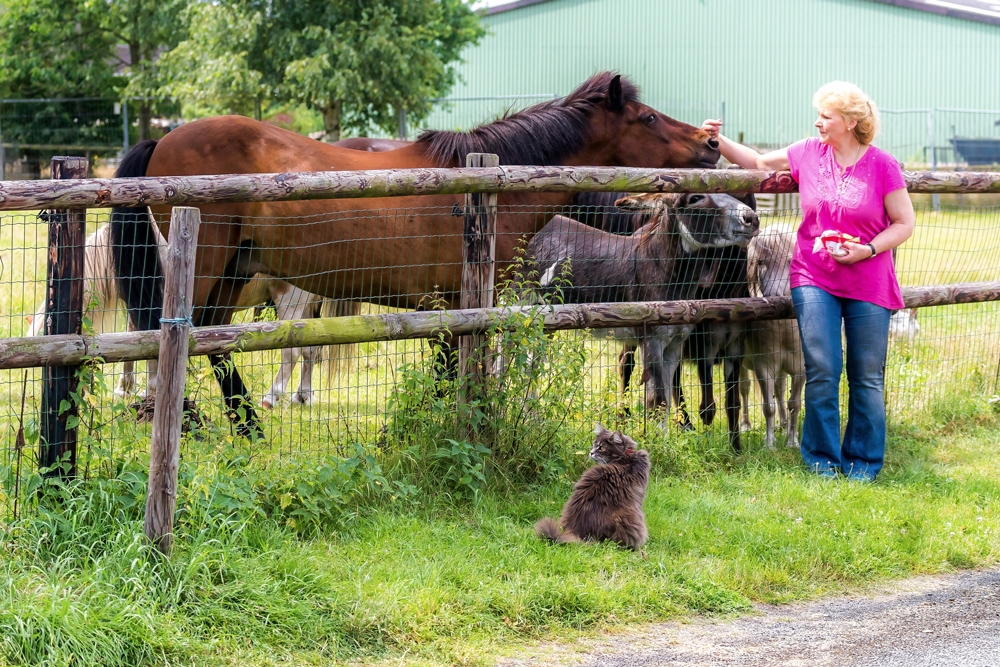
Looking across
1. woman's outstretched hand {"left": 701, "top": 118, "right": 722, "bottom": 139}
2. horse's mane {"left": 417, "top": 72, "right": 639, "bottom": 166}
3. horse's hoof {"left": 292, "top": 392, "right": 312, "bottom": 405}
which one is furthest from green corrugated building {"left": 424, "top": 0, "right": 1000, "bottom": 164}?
horse's hoof {"left": 292, "top": 392, "right": 312, "bottom": 405}

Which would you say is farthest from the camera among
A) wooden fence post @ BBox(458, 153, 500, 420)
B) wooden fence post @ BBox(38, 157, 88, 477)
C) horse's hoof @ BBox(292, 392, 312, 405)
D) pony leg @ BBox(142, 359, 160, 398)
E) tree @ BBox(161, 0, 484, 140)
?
tree @ BBox(161, 0, 484, 140)

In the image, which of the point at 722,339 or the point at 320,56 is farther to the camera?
the point at 320,56

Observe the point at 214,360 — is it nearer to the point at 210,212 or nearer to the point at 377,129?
the point at 210,212

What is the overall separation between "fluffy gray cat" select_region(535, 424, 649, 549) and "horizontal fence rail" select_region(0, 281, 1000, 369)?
968 mm

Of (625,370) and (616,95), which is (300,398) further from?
(616,95)

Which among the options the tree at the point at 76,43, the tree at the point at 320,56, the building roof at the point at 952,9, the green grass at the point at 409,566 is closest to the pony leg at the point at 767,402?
the green grass at the point at 409,566

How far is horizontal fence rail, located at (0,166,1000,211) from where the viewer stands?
413 cm

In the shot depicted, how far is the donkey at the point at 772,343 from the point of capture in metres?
6.73

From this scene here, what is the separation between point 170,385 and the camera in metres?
3.99

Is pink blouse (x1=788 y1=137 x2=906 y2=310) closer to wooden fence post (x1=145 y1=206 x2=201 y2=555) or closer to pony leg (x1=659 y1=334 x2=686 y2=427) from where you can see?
pony leg (x1=659 y1=334 x2=686 y2=427)

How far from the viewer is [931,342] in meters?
9.35

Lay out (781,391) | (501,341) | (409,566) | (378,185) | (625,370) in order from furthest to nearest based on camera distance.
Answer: (625,370), (781,391), (501,341), (378,185), (409,566)

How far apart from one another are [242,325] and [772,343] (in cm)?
368

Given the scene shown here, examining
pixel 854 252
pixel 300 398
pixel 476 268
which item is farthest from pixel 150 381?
pixel 854 252
